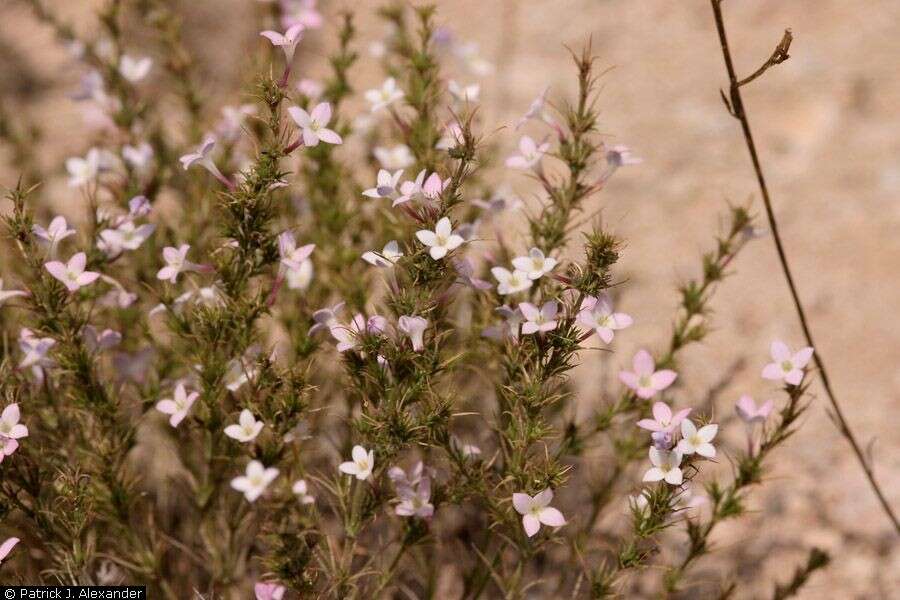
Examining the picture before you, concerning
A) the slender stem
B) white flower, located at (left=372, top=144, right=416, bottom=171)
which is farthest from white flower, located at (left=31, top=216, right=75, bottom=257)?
Result: the slender stem

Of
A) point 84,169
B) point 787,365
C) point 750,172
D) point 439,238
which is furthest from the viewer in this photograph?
point 750,172

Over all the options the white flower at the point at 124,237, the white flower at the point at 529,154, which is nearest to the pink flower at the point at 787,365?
the white flower at the point at 529,154

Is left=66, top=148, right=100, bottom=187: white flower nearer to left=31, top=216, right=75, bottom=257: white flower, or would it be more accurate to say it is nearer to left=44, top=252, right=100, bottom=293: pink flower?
left=31, top=216, right=75, bottom=257: white flower

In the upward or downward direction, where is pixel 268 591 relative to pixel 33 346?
downward

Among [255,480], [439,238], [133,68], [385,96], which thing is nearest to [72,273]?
[255,480]

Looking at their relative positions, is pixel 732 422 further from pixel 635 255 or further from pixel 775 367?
pixel 775 367

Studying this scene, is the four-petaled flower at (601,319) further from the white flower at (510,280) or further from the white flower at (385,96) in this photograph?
the white flower at (385,96)

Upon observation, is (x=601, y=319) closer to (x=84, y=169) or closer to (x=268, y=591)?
(x=268, y=591)
